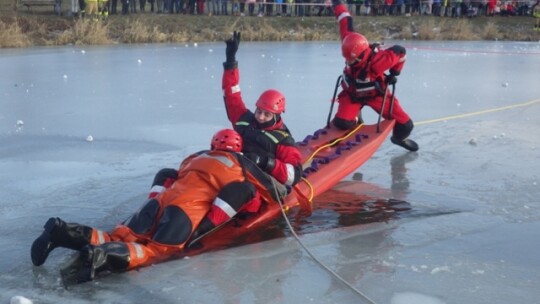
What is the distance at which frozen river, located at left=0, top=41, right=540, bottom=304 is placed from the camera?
3707mm

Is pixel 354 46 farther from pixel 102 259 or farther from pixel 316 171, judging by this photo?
pixel 102 259

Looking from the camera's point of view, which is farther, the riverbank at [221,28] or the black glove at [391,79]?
the riverbank at [221,28]

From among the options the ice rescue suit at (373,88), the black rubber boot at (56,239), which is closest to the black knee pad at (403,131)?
the ice rescue suit at (373,88)

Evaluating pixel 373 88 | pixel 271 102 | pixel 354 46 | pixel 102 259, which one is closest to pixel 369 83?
pixel 373 88

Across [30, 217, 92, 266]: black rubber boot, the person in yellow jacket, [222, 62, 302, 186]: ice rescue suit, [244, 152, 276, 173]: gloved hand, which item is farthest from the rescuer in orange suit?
the person in yellow jacket

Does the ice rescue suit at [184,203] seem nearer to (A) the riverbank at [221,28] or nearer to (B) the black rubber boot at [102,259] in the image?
(B) the black rubber boot at [102,259]

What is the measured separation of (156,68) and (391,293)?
390 inches

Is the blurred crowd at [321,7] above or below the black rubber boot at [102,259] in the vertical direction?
above

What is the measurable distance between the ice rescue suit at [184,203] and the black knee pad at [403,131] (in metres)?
2.63

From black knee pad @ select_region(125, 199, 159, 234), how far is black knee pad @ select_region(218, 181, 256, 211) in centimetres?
39

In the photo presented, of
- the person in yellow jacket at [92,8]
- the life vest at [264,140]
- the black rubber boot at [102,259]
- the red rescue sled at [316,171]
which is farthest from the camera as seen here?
the person in yellow jacket at [92,8]

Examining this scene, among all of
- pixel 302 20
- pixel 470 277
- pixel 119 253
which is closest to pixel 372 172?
pixel 470 277

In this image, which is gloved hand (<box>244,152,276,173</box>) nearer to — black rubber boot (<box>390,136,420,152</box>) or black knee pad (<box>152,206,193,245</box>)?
black knee pad (<box>152,206,193,245</box>)

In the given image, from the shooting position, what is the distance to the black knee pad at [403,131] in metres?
7.04
